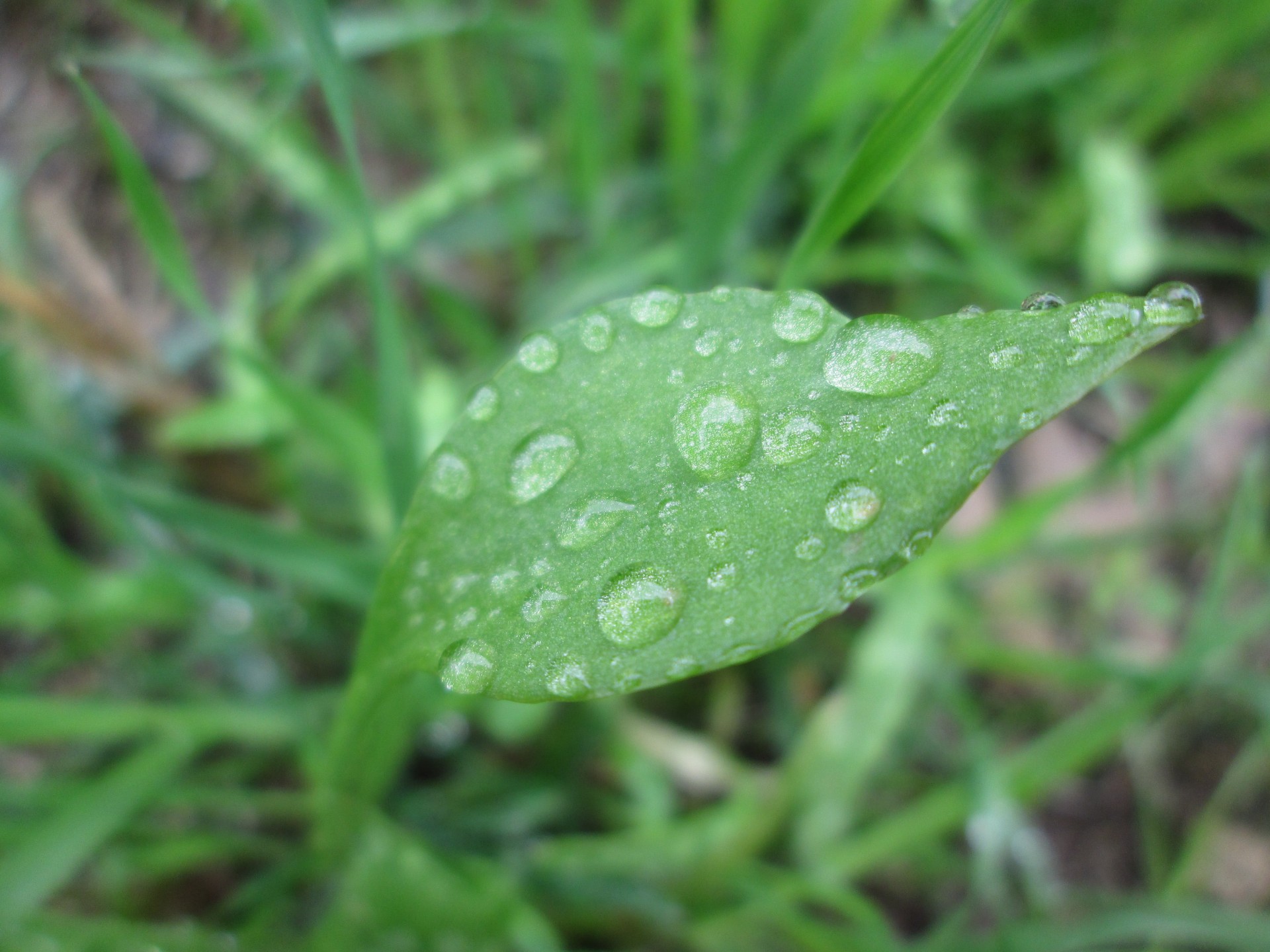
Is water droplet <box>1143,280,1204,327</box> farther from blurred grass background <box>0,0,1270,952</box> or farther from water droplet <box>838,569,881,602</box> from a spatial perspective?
blurred grass background <box>0,0,1270,952</box>

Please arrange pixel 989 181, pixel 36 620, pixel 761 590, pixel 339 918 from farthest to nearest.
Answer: pixel 989 181 → pixel 36 620 → pixel 339 918 → pixel 761 590

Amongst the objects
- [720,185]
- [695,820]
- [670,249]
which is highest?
[670,249]

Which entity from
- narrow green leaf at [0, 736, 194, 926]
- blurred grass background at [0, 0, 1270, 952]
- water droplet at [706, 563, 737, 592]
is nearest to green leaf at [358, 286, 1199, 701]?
water droplet at [706, 563, 737, 592]

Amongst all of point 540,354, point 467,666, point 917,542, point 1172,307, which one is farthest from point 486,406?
point 1172,307

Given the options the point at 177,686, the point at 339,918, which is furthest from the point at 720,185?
the point at 177,686

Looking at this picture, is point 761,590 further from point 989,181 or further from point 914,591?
point 989,181

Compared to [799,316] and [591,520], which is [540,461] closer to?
[591,520]

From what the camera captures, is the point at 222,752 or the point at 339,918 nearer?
the point at 339,918
